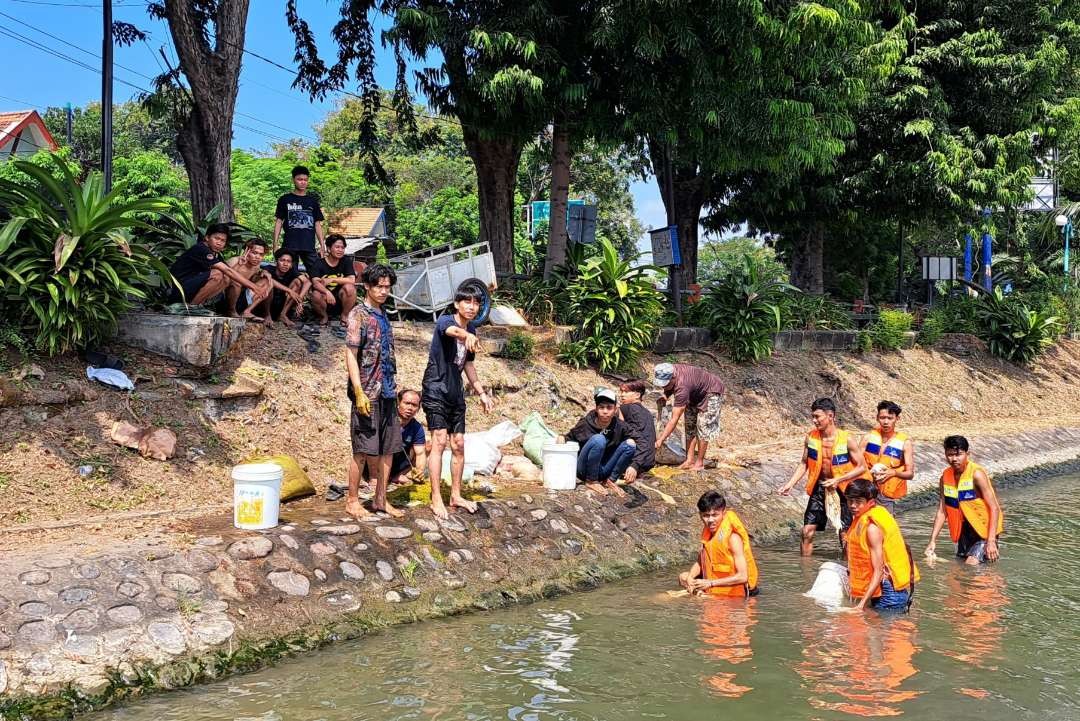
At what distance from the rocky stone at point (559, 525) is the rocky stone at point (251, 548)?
264cm

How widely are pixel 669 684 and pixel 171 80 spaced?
12.1 metres

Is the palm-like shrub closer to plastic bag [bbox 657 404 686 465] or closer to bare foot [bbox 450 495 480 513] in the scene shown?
bare foot [bbox 450 495 480 513]

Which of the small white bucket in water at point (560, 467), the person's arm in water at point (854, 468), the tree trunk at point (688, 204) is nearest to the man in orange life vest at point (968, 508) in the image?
the person's arm in water at point (854, 468)

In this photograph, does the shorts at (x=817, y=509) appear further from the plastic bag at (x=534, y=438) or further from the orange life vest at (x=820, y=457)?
the plastic bag at (x=534, y=438)

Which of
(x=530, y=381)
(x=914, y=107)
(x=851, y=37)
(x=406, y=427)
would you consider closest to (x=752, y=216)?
(x=914, y=107)

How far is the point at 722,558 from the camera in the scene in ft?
25.3

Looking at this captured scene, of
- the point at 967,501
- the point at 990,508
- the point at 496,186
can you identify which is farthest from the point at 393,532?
the point at 496,186

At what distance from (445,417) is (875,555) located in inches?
133

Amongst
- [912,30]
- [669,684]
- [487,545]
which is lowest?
[669,684]

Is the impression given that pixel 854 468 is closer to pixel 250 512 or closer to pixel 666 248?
pixel 250 512

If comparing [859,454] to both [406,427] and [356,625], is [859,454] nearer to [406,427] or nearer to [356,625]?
[406,427]

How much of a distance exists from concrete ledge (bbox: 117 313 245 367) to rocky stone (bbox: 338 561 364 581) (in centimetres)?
329

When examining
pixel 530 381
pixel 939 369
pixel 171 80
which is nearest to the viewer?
pixel 530 381

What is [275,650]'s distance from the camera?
626 centimetres
